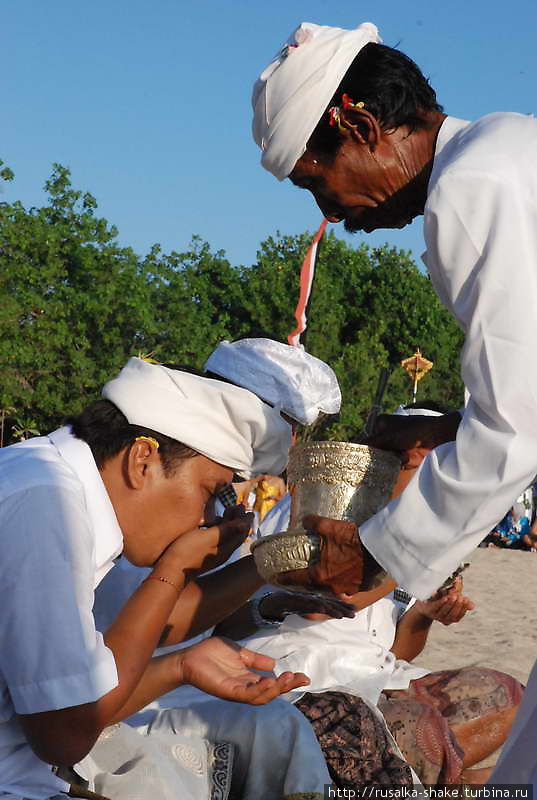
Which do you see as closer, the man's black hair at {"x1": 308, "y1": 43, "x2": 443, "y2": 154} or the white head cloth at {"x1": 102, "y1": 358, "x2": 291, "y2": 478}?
the man's black hair at {"x1": 308, "y1": 43, "x2": 443, "y2": 154}

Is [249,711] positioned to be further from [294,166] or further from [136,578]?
[294,166]

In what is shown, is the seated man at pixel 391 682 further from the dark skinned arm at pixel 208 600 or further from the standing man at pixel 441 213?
the standing man at pixel 441 213

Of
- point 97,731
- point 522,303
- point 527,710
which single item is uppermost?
point 522,303

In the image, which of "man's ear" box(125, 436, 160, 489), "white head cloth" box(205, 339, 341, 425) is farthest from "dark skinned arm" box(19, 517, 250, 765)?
"white head cloth" box(205, 339, 341, 425)

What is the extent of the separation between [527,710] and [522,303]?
45.8 inches

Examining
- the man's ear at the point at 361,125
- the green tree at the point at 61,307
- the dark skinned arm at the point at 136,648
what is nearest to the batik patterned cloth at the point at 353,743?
the dark skinned arm at the point at 136,648

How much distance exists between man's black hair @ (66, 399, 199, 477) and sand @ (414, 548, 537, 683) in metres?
5.13

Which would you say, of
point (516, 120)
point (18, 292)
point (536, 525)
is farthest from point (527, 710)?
point (18, 292)

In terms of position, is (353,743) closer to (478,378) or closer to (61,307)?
(478,378)

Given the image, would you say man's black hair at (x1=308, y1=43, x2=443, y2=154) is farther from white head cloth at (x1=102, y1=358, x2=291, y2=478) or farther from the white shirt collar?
the white shirt collar

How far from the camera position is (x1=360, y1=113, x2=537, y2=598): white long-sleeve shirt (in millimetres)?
2473

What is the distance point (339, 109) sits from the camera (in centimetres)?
287

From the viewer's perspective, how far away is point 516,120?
8.82ft

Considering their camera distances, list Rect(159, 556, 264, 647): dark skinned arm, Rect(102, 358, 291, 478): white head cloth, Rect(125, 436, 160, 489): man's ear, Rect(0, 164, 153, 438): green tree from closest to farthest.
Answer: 1. Rect(125, 436, 160, 489): man's ear
2. Rect(102, 358, 291, 478): white head cloth
3. Rect(159, 556, 264, 647): dark skinned arm
4. Rect(0, 164, 153, 438): green tree
